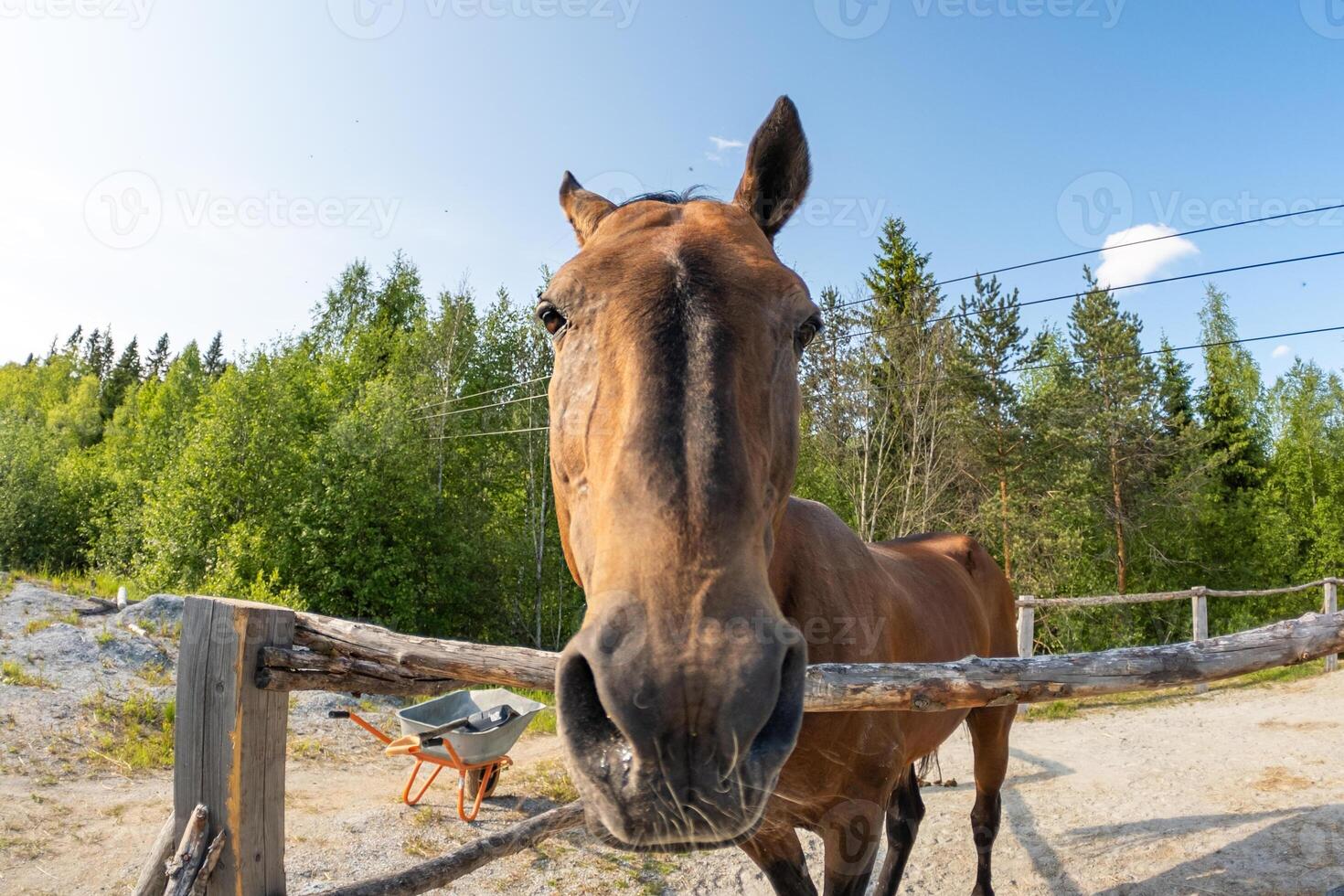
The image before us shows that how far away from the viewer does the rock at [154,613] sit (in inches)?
487

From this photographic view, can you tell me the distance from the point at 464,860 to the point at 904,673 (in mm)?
2119

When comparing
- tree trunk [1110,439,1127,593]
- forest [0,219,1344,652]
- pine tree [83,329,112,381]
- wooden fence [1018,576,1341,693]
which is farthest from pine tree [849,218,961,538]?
pine tree [83,329,112,381]

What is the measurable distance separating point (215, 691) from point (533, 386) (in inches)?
862

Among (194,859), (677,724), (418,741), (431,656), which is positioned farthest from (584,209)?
(418,741)

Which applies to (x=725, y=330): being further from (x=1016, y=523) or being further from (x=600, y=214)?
(x=1016, y=523)

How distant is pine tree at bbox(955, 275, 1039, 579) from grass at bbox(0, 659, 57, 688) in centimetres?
2036

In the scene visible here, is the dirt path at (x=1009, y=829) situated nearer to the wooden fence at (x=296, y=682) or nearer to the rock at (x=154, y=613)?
the wooden fence at (x=296, y=682)

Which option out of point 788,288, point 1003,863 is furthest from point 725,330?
point 1003,863

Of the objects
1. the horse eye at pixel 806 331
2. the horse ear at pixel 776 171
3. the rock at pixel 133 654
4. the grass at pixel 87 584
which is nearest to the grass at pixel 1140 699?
the horse ear at pixel 776 171

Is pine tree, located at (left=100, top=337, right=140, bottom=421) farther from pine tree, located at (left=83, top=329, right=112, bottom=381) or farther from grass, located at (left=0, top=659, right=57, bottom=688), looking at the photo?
grass, located at (left=0, top=659, right=57, bottom=688)

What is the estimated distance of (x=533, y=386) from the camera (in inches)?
929

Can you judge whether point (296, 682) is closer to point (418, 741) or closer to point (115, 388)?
point (418, 741)

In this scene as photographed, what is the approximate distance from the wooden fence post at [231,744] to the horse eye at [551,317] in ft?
4.31

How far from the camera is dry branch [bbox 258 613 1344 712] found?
2.16 m
